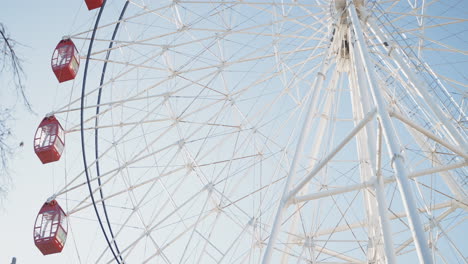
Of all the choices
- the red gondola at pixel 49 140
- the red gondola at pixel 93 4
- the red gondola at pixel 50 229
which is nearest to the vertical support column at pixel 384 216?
the red gondola at pixel 50 229

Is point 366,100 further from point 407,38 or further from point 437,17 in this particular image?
point 407,38

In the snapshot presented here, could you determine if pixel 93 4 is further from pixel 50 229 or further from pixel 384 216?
pixel 384 216

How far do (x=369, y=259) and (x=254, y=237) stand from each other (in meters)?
2.32

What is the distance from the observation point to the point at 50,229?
13625mm

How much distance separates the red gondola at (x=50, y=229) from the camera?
1356 centimetres

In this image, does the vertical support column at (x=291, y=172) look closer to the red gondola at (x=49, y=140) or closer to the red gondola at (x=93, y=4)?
the red gondola at (x=49, y=140)

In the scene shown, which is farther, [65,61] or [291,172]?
[65,61]

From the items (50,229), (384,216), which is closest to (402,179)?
(384,216)

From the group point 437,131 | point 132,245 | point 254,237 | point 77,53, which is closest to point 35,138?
point 77,53

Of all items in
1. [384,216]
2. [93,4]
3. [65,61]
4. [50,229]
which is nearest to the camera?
[384,216]

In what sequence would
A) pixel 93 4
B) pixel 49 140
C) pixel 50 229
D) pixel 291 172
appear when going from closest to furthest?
pixel 291 172, pixel 50 229, pixel 49 140, pixel 93 4

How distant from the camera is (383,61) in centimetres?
1322

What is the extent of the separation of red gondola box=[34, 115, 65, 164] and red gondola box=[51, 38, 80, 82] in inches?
42.9

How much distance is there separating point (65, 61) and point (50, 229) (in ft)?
13.7
